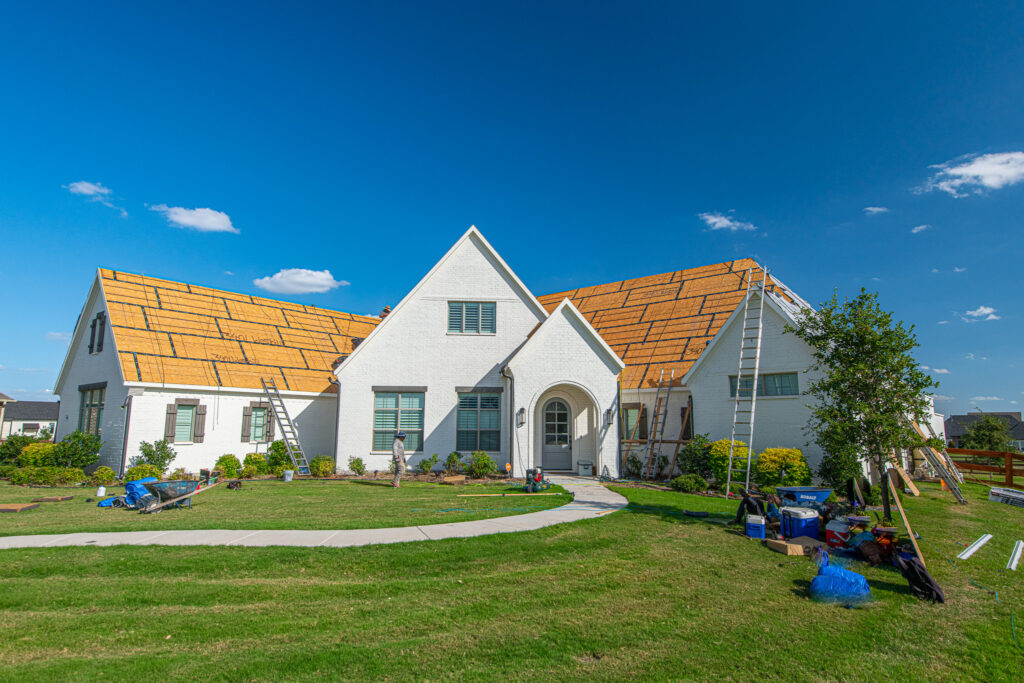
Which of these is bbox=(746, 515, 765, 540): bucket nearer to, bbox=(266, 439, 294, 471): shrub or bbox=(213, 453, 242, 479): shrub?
bbox=(266, 439, 294, 471): shrub

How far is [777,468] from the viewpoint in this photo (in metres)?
15.8

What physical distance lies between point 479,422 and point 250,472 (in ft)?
28.1

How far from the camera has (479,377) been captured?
21.0 metres

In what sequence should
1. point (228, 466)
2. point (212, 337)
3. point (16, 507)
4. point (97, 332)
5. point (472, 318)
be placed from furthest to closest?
point (212, 337)
point (472, 318)
point (97, 332)
point (228, 466)
point (16, 507)

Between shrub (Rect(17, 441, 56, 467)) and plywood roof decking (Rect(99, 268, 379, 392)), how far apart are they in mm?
3327

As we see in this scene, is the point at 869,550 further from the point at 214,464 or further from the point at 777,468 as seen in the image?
the point at 214,464

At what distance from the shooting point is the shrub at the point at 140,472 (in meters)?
17.5

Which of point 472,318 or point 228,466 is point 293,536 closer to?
point 228,466

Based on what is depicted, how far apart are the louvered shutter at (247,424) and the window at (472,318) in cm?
840

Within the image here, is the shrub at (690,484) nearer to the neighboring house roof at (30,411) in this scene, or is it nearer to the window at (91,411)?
the window at (91,411)

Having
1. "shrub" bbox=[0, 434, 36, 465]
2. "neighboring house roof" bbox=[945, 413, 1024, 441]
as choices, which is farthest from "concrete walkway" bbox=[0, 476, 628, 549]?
"neighboring house roof" bbox=[945, 413, 1024, 441]

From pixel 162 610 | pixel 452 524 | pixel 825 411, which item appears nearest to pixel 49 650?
pixel 162 610

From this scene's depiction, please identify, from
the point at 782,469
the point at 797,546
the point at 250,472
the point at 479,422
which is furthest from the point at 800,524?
the point at 250,472

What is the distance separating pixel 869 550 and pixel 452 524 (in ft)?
22.5
